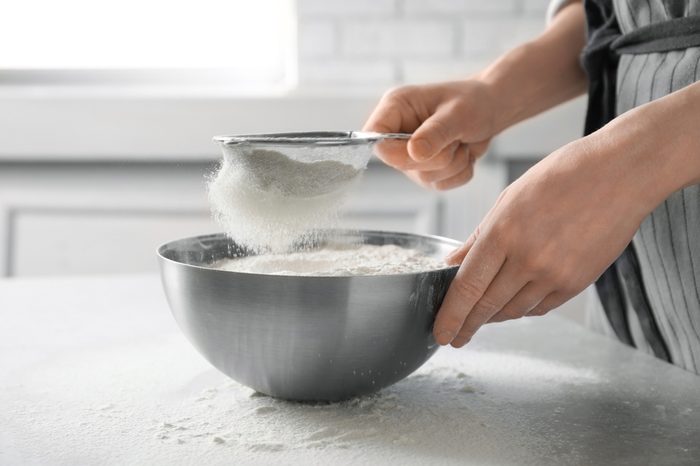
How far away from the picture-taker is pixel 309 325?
61 centimetres

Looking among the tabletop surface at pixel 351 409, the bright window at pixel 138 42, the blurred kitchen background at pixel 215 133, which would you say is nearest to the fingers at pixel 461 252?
the tabletop surface at pixel 351 409

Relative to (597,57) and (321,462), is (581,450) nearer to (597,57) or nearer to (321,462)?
(321,462)

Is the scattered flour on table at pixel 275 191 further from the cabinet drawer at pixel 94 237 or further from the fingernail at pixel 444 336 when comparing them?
the cabinet drawer at pixel 94 237

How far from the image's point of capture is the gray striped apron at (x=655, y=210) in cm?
76

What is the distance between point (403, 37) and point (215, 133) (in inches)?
19.3

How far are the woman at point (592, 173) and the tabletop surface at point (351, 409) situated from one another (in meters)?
0.07

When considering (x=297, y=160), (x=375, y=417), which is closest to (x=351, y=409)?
(x=375, y=417)

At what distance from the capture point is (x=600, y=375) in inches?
30.1

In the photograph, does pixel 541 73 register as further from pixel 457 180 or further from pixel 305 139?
pixel 305 139

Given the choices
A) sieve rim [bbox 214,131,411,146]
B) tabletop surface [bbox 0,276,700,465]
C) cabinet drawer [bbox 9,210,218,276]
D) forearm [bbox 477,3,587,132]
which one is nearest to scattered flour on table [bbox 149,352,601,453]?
tabletop surface [bbox 0,276,700,465]

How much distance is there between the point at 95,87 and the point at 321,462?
173 cm

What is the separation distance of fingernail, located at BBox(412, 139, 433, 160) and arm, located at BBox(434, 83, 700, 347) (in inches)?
8.1

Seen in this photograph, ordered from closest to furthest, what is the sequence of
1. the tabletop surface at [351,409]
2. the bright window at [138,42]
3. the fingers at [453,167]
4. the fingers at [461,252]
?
the tabletop surface at [351,409] < the fingers at [461,252] < the fingers at [453,167] < the bright window at [138,42]

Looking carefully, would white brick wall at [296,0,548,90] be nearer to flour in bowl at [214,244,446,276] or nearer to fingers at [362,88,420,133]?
fingers at [362,88,420,133]
